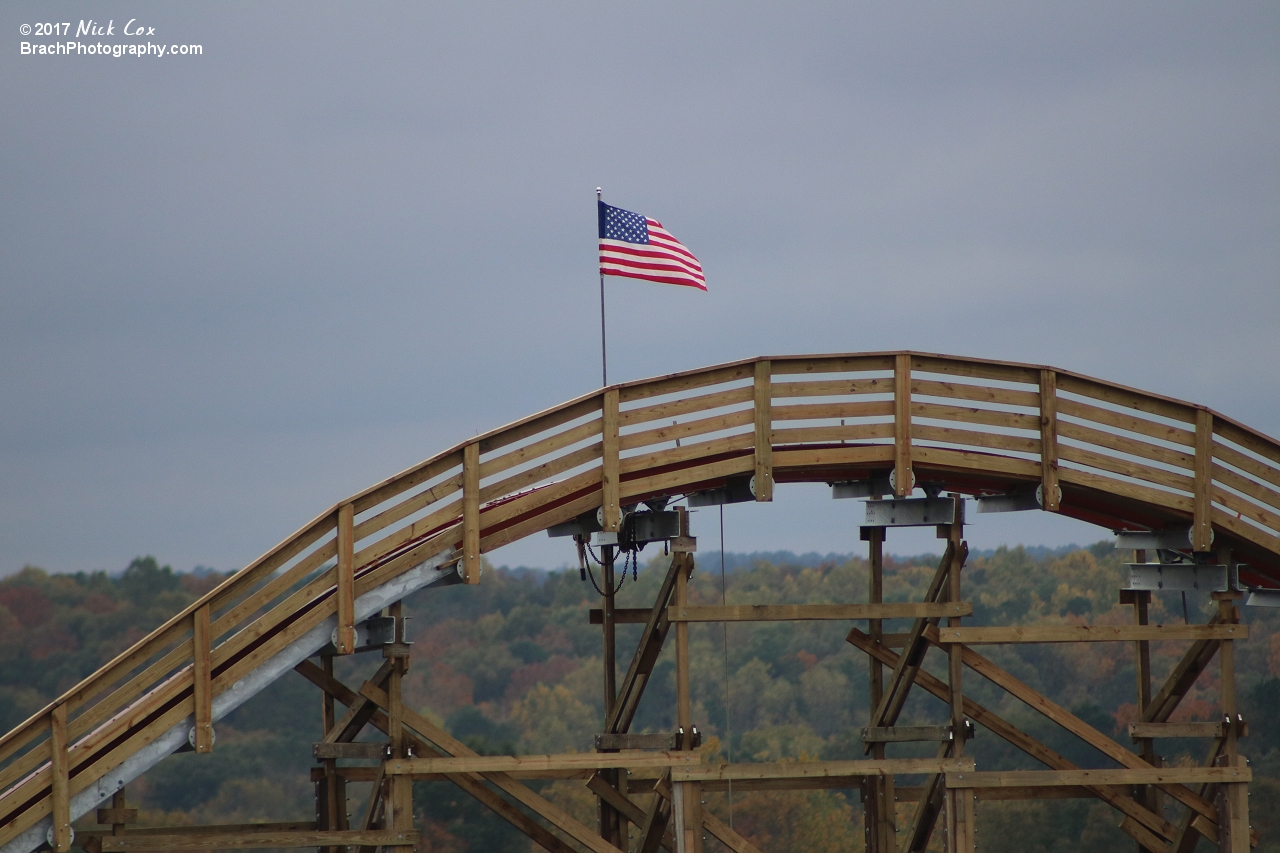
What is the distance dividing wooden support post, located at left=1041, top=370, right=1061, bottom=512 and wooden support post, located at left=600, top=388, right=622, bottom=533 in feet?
15.1

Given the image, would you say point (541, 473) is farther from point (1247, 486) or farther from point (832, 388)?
point (1247, 486)

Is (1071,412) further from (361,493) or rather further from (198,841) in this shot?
(198,841)

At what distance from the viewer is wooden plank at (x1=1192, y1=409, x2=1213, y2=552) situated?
17672mm

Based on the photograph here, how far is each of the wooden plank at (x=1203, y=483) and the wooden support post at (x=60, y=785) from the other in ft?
38.2

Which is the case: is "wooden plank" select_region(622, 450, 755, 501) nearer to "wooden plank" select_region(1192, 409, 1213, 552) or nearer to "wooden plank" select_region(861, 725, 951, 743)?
"wooden plank" select_region(861, 725, 951, 743)

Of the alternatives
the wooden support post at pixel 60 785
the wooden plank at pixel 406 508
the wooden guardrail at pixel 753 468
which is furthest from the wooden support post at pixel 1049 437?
the wooden support post at pixel 60 785

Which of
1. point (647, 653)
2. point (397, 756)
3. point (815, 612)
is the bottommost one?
point (397, 756)

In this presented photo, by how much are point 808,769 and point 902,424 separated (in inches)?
153

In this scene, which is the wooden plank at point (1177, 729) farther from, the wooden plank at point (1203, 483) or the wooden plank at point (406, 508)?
the wooden plank at point (406, 508)

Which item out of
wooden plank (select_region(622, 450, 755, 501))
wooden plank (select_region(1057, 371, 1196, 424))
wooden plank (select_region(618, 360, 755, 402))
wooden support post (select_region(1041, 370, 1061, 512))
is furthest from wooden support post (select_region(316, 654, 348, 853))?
wooden plank (select_region(1057, 371, 1196, 424))

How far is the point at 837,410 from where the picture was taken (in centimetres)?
1728

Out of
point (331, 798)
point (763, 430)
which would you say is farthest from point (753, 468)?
point (331, 798)

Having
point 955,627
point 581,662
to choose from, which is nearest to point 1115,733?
point 581,662

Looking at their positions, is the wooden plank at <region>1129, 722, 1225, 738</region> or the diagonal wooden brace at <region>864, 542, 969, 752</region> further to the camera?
the diagonal wooden brace at <region>864, 542, 969, 752</region>
